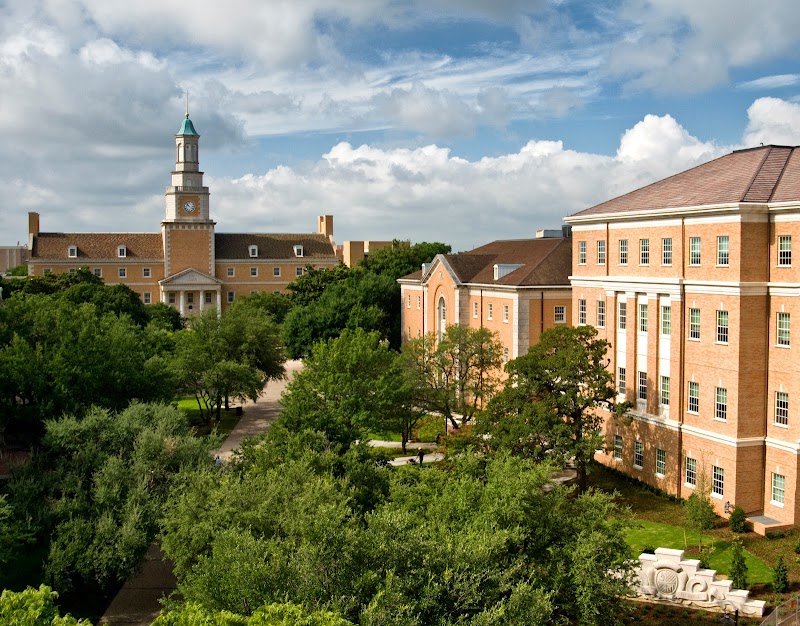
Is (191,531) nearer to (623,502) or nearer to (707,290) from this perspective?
(623,502)

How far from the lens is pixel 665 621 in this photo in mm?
25266

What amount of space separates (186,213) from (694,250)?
3003 inches

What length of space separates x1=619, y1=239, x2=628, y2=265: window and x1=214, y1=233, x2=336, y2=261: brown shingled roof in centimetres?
7123

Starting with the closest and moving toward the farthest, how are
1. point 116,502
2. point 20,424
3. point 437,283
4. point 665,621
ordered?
point 665,621 → point 116,502 → point 20,424 → point 437,283

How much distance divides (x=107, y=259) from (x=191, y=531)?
3261 inches

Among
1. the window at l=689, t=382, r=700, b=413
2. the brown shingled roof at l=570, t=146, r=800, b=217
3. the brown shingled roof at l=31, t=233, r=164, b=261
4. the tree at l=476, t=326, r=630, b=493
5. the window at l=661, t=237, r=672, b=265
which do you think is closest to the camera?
the brown shingled roof at l=570, t=146, r=800, b=217

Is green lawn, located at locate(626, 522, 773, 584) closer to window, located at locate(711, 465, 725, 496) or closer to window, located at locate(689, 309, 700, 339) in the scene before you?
window, located at locate(711, 465, 725, 496)

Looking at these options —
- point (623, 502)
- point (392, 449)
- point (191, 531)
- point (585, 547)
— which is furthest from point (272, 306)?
point (585, 547)

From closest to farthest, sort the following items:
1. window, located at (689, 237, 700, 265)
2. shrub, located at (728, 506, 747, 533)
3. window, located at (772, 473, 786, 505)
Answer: shrub, located at (728, 506, 747, 533) < window, located at (772, 473, 786, 505) < window, located at (689, 237, 700, 265)

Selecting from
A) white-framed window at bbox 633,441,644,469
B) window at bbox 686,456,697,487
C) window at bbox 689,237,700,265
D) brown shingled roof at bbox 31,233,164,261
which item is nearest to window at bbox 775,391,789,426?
window at bbox 686,456,697,487

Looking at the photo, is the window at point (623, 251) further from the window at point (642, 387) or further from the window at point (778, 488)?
the window at point (778, 488)

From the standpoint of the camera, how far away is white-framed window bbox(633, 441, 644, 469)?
38463 mm

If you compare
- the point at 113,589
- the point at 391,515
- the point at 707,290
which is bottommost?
the point at 113,589

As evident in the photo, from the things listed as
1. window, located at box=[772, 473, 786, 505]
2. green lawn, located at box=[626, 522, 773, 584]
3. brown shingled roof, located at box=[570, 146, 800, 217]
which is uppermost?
brown shingled roof, located at box=[570, 146, 800, 217]
